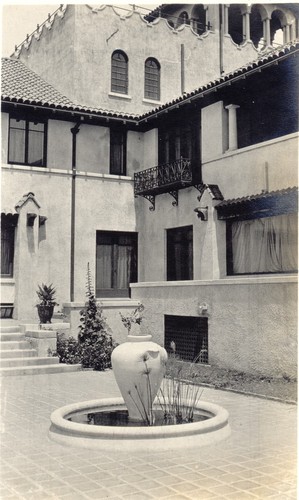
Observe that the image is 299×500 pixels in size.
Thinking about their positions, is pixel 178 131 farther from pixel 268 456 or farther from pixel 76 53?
pixel 268 456

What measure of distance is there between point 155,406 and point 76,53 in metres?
17.9

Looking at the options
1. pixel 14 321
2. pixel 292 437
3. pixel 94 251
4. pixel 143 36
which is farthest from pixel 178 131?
pixel 292 437

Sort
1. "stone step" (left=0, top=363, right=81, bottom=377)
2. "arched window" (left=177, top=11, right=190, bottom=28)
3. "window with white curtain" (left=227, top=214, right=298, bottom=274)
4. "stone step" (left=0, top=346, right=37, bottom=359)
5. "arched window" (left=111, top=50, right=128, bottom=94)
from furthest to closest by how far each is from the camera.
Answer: "arched window" (left=177, top=11, right=190, bottom=28) < "arched window" (left=111, top=50, right=128, bottom=94) < "stone step" (left=0, top=346, right=37, bottom=359) < "window with white curtain" (left=227, top=214, right=298, bottom=274) < "stone step" (left=0, top=363, right=81, bottom=377)

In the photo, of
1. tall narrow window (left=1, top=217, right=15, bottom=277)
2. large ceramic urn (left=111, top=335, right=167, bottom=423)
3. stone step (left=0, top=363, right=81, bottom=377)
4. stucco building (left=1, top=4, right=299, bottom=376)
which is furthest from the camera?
tall narrow window (left=1, top=217, right=15, bottom=277)

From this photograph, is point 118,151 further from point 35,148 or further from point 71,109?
point 35,148

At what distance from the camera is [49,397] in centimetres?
1109

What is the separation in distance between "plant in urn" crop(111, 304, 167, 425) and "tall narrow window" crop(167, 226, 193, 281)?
10772 mm

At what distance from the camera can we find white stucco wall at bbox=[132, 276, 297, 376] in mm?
12047

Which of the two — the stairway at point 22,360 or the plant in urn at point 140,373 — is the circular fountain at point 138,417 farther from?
the stairway at point 22,360

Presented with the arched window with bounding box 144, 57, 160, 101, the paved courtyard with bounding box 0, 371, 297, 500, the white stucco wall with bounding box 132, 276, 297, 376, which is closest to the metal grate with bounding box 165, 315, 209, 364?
the white stucco wall with bounding box 132, 276, 297, 376

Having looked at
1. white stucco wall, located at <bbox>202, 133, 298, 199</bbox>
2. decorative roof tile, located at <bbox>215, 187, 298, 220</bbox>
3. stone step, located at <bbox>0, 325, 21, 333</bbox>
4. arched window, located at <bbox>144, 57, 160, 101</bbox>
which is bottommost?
stone step, located at <bbox>0, 325, 21, 333</bbox>

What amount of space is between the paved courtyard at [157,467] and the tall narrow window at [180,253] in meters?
9.86

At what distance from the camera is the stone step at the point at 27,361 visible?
14234 mm

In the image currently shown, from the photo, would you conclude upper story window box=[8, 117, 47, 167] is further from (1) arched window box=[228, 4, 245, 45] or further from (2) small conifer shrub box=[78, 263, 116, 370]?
(1) arched window box=[228, 4, 245, 45]
